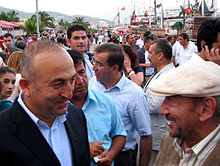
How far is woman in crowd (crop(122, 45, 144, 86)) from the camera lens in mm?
4029

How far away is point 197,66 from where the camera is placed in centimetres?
158

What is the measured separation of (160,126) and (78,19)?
86374 mm

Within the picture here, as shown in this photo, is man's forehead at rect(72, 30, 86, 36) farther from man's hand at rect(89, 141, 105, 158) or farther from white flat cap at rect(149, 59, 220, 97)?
white flat cap at rect(149, 59, 220, 97)

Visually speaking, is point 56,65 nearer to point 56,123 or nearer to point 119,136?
point 56,123

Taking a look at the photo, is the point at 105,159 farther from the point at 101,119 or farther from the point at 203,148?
the point at 203,148

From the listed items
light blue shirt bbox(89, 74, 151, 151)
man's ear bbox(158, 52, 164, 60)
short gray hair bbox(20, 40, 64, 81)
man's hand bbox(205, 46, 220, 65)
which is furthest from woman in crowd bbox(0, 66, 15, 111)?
man's hand bbox(205, 46, 220, 65)

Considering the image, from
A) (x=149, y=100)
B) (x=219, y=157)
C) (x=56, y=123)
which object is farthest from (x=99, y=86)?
(x=219, y=157)

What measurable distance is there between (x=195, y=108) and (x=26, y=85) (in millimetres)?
1133

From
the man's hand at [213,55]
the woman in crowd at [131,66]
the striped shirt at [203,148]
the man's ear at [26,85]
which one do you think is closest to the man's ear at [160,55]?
the woman in crowd at [131,66]

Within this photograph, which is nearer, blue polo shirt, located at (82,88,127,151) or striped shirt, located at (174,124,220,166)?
striped shirt, located at (174,124,220,166)

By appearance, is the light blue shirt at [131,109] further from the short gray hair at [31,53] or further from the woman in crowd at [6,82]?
the woman in crowd at [6,82]

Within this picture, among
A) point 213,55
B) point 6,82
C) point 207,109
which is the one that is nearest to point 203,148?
point 207,109

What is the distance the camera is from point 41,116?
5.21 feet

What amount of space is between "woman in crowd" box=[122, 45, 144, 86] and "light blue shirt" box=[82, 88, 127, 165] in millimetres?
1740
